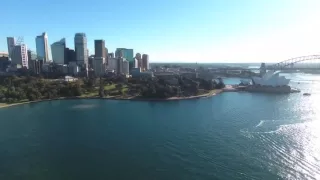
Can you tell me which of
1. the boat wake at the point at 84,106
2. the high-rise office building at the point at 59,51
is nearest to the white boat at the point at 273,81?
the boat wake at the point at 84,106

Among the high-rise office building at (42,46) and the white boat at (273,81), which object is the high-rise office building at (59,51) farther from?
the white boat at (273,81)

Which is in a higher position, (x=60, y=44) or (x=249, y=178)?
(x=60, y=44)

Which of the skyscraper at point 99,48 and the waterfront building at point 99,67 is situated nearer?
the waterfront building at point 99,67

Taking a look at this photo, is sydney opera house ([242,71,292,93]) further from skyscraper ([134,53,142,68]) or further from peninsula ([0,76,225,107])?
skyscraper ([134,53,142,68])

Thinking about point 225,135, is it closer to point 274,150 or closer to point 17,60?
point 274,150

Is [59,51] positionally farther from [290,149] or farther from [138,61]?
[290,149]

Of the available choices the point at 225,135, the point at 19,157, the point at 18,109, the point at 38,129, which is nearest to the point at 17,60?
the point at 18,109

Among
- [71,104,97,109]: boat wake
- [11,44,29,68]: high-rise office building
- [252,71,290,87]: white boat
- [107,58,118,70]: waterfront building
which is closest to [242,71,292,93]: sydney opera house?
[252,71,290,87]: white boat
